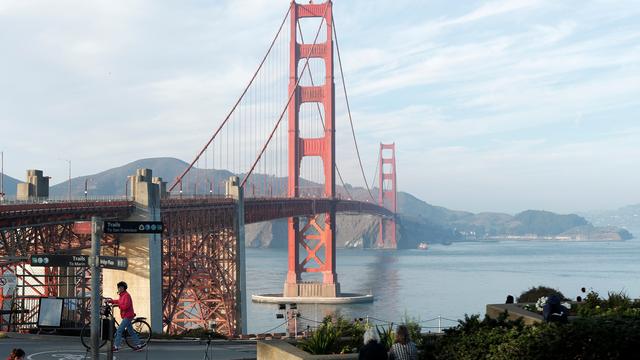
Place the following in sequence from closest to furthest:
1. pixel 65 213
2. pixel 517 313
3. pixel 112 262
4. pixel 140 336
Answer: pixel 112 262, pixel 517 313, pixel 140 336, pixel 65 213

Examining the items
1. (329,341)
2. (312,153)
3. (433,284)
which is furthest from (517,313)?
(433,284)

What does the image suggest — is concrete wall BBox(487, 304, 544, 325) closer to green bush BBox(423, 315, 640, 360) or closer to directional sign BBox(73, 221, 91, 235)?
green bush BBox(423, 315, 640, 360)

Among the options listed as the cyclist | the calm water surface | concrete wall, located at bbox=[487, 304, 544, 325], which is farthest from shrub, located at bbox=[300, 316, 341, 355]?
the calm water surface

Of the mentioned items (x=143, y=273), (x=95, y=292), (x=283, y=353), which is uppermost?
(x=95, y=292)

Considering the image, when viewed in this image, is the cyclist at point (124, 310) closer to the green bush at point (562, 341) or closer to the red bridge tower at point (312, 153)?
the green bush at point (562, 341)

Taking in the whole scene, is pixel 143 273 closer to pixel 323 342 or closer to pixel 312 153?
pixel 323 342
